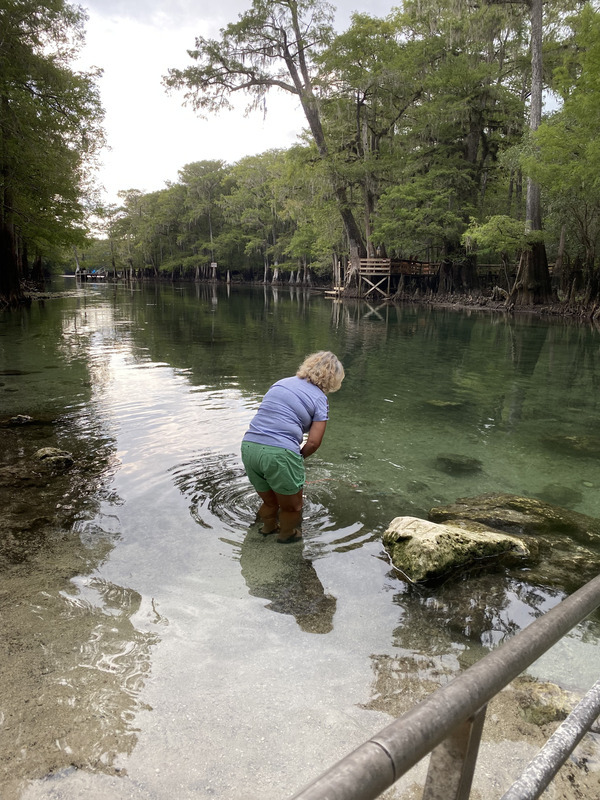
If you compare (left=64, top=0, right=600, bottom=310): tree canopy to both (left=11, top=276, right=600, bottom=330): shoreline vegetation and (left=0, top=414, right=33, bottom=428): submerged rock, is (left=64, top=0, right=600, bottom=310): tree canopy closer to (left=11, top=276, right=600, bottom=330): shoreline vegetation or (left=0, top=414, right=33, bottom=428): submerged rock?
(left=11, top=276, right=600, bottom=330): shoreline vegetation

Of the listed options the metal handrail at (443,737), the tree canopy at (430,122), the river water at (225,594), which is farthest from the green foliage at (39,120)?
the metal handrail at (443,737)

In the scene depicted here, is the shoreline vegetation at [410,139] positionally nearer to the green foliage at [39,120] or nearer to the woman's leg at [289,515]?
the green foliage at [39,120]

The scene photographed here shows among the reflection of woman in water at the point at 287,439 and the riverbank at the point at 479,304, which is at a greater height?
the riverbank at the point at 479,304

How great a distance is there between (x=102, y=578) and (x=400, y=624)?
2110 mm

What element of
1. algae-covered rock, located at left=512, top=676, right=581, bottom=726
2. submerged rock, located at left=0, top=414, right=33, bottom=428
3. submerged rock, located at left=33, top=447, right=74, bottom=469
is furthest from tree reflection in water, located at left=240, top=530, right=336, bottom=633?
submerged rock, located at left=0, top=414, right=33, bottom=428

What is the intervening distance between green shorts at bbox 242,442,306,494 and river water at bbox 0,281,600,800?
54 centimetres

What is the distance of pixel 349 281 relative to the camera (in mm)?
42250

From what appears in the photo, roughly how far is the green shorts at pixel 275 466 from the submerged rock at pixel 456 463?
9.31 ft

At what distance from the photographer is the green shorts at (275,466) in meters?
4.33

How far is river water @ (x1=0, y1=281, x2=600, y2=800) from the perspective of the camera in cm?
247

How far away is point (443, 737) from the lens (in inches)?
35.7

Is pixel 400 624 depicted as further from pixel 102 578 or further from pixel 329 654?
pixel 102 578

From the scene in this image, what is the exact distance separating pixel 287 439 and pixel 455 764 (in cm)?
343

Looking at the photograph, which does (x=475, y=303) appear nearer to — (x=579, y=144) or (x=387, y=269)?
(x=387, y=269)
